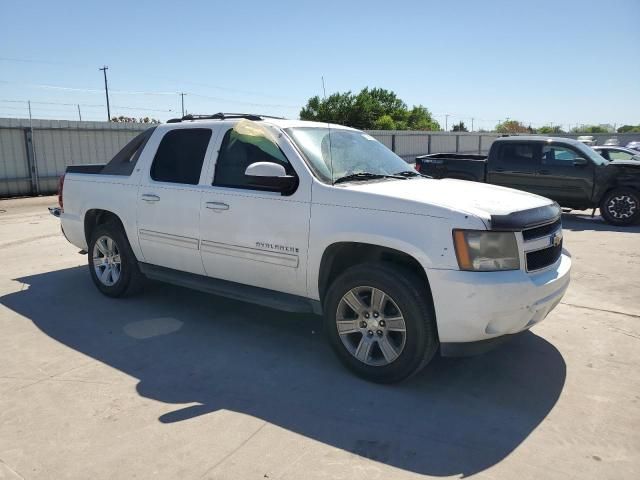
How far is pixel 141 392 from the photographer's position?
12.4 ft

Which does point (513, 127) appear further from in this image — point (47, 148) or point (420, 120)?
point (47, 148)

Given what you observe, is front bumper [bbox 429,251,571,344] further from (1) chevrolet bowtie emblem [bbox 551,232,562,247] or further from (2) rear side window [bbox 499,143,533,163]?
(2) rear side window [bbox 499,143,533,163]

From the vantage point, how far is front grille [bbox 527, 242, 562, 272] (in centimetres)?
371

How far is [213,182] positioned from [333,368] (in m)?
1.97

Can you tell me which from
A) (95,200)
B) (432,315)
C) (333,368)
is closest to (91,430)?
(333,368)

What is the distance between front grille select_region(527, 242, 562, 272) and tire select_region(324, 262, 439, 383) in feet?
2.46

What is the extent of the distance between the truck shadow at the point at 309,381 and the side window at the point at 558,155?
25.8ft

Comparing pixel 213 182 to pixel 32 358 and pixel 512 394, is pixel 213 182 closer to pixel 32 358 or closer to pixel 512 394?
pixel 32 358

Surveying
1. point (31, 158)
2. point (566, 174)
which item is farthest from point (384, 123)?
point (566, 174)

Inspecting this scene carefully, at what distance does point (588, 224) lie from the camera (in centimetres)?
1130

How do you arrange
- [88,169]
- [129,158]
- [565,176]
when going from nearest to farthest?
[129,158] < [88,169] < [565,176]

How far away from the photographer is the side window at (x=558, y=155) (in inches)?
450

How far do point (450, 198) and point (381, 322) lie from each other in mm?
1021

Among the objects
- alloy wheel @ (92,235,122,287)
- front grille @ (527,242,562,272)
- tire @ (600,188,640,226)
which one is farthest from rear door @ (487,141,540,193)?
alloy wheel @ (92,235,122,287)
